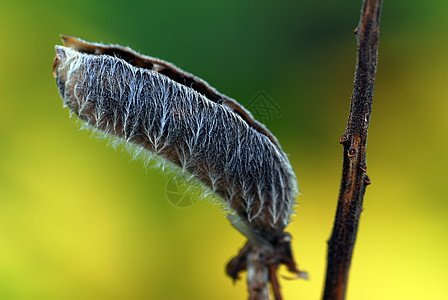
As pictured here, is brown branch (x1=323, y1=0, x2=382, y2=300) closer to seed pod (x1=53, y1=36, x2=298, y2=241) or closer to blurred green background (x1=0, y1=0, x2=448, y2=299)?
seed pod (x1=53, y1=36, x2=298, y2=241)

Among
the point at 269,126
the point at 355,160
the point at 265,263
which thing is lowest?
the point at 265,263

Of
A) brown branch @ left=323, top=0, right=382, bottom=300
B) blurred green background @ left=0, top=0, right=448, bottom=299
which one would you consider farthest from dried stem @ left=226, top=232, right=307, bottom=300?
blurred green background @ left=0, top=0, right=448, bottom=299

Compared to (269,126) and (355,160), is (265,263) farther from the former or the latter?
(269,126)

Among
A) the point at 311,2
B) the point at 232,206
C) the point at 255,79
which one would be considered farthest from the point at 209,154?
the point at 311,2

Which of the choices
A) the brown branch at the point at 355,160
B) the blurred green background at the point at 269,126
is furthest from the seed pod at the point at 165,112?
the blurred green background at the point at 269,126

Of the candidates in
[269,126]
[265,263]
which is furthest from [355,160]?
[269,126]

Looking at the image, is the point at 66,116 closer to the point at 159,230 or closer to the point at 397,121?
the point at 159,230
